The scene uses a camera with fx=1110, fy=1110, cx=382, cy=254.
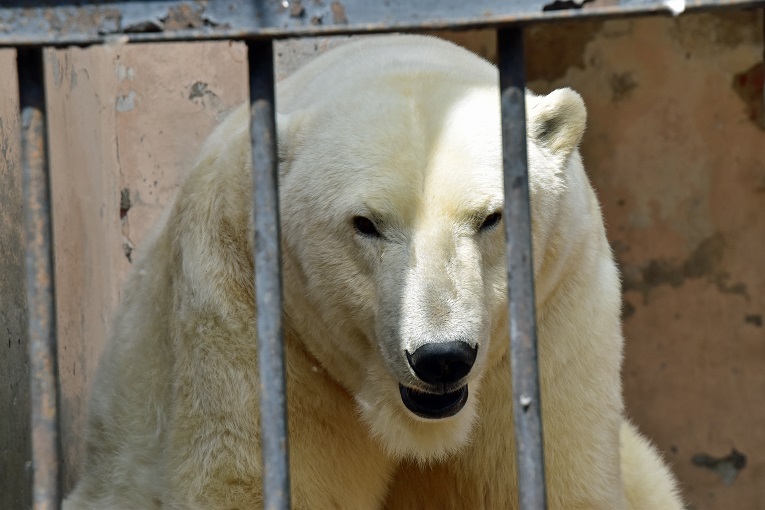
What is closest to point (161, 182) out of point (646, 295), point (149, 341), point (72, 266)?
point (72, 266)

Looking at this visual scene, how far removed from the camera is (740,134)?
5.14 m

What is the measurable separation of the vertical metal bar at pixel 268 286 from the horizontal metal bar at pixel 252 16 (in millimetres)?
68

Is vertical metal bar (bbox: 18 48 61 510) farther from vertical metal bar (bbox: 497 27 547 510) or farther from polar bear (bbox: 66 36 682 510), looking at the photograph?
polar bear (bbox: 66 36 682 510)

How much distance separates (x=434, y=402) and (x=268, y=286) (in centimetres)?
95

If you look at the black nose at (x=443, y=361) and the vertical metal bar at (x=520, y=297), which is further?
the black nose at (x=443, y=361)

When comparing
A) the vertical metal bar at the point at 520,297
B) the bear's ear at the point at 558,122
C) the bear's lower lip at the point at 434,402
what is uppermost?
the bear's ear at the point at 558,122

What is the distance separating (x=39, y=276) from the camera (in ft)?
4.34

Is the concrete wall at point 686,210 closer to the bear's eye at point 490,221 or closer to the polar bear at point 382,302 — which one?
the polar bear at point 382,302

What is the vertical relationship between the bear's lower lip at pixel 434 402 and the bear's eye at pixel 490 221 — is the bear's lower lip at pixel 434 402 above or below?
below

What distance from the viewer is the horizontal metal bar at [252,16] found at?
4.03 feet

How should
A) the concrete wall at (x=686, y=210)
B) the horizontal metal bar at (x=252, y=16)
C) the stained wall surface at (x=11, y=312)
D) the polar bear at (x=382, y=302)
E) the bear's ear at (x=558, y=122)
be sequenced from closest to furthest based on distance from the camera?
the horizontal metal bar at (x=252, y=16) < the polar bear at (x=382, y=302) < the bear's ear at (x=558, y=122) < the stained wall surface at (x=11, y=312) < the concrete wall at (x=686, y=210)

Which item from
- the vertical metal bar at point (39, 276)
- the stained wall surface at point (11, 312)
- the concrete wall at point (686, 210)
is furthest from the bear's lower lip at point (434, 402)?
the concrete wall at point (686, 210)

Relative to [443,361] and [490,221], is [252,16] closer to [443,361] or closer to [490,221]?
[443,361]

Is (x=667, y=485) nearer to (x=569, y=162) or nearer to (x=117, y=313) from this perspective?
(x=569, y=162)
